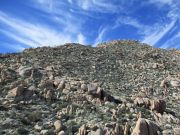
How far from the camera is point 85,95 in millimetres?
44344

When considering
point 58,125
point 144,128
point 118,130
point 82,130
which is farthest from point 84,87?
point 144,128

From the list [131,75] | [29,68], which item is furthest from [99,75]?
[29,68]

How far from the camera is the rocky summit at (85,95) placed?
122ft

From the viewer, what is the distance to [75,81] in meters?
48.3

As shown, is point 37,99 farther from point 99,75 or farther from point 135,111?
point 99,75

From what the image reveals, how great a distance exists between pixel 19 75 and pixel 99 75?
42.4 ft

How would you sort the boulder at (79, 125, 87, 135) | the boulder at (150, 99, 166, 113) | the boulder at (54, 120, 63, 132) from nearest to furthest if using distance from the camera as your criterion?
1. the boulder at (79, 125, 87, 135)
2. the boulder at (54, 120, 63, 132)
3. the boulder at (150, 99, 166, 113)

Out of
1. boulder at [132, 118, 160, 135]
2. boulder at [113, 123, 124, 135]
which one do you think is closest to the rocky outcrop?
boulder at [132, 118, 160, 135]

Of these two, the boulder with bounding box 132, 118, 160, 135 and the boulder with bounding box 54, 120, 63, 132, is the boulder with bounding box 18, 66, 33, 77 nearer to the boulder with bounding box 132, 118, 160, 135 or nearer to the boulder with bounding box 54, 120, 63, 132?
the boulder with bounding box 54, 120, 63, 132

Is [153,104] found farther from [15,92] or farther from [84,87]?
[15,92]

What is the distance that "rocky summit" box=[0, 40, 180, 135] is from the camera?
37219mm

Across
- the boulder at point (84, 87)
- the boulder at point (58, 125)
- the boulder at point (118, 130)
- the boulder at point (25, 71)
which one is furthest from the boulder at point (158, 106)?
the boulder at point (25, 71)

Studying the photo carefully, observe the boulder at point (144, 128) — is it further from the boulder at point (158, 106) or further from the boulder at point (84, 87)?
the boulder at point (84, 87)

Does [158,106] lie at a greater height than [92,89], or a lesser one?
lesser
